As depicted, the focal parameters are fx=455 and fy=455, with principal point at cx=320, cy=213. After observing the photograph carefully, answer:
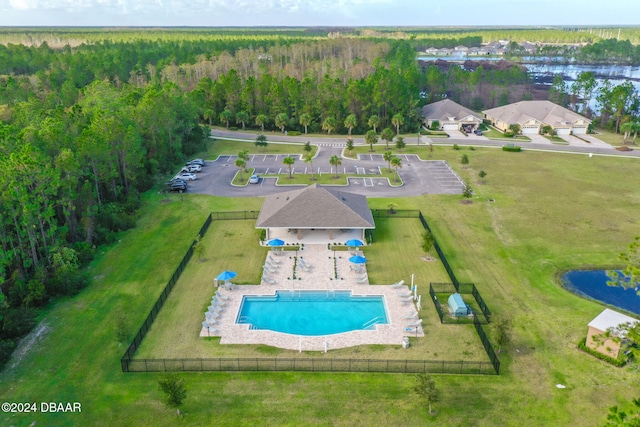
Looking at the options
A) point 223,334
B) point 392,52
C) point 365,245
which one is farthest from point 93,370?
point 392,52

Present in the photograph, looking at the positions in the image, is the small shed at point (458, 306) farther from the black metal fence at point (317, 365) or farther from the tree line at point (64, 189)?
the tree line at point (64, 189)

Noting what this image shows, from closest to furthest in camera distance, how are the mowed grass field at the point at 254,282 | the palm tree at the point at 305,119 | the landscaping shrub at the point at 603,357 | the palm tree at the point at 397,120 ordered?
1. the landscaping shrub at the point at 603,357
2. the mowed grass field at the point at 254,282
3. the palm tree at the point at 397,120
4. the palm tree at the point at 305,119

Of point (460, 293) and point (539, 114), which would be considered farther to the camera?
point (539, 114)

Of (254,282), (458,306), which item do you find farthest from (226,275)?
(458,306)

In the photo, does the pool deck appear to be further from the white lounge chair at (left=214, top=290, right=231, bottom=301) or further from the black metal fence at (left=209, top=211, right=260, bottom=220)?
the black metal fence at (left=209, top=211, right=260, bottom=220)

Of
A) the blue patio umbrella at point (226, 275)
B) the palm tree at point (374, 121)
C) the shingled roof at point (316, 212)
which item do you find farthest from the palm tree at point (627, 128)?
the blue patio umbrella at point (226, 275)

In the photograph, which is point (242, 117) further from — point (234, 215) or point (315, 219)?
point (315, 219)

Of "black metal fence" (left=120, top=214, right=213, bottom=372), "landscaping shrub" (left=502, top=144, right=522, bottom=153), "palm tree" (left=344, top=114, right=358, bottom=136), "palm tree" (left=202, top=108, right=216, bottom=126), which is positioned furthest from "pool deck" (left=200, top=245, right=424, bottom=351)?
"palm tree" (left=202, top=108, right=216, bottom=126)

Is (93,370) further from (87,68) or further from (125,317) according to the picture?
(87,68)
